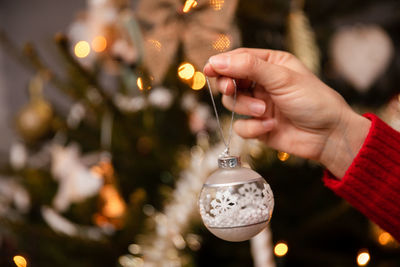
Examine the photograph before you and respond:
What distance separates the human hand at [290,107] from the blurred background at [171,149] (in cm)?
8

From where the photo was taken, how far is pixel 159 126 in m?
0.97

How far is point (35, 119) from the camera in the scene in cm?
120

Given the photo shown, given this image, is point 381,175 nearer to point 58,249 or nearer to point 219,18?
Result: point 219,18

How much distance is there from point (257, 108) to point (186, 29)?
7.7 inches

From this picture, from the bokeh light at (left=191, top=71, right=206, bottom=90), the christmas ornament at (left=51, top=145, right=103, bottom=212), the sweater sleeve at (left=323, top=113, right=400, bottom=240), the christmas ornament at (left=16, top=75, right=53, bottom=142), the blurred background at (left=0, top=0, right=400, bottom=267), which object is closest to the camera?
the sweater sleeve at (left=323, top=113, right=400, bottom=240)

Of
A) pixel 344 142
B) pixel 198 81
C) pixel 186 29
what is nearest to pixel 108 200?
pixel 198 81

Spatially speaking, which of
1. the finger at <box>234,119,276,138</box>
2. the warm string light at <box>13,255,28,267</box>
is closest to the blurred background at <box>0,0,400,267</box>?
the warm string light at <box>13,255,28,267</box>

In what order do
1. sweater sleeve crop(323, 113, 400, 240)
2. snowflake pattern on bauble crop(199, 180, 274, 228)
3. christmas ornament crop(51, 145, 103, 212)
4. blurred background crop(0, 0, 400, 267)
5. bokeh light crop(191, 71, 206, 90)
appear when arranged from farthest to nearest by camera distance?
christmas ornament crop(51, 145, 103, 212) < bokeh light crop(191, 71, 206, 90) < blurred background crop(0, 0, 400, 267) < sweater sleeve crop(323, 113, 400, 240) < snowflake pattern on bauble crop(199, 180, 274, 228)

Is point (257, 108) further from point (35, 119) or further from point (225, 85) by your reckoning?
point (35, 119)

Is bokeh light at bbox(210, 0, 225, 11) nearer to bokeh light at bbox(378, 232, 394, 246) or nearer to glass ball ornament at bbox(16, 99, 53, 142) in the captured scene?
bokeh light at bbox(378, 232, 394, 246)

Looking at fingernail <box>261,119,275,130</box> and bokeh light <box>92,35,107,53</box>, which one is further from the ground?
bokeh light <box>92,35,107,53</box>

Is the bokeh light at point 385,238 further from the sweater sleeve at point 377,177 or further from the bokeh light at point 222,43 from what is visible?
the bokeh light at point 222,43

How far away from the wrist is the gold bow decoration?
0.64ft

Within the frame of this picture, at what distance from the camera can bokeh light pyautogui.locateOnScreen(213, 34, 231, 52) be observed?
0.55 m
